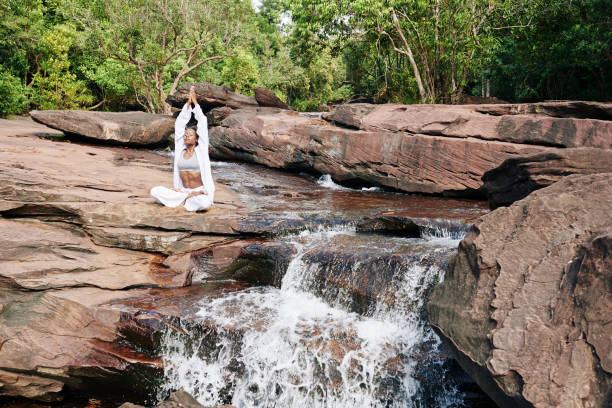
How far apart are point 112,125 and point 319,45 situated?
28.8 ft

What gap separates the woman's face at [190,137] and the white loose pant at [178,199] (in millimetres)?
783

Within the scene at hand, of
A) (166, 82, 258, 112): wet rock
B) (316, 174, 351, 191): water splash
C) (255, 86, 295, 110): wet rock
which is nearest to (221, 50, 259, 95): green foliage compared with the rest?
(166, 82, 258, 112): wet rock

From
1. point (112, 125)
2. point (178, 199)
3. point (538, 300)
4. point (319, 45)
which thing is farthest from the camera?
point (319, 45)

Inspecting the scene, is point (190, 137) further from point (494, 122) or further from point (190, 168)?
point (494, 122)

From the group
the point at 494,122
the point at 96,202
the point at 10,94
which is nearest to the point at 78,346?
the point at 96,202

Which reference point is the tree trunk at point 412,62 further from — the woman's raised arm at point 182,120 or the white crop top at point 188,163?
the white crop top at point 188,163

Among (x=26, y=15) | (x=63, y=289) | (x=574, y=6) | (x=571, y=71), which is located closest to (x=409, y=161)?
(x=63, y=289)

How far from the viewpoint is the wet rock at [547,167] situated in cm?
617

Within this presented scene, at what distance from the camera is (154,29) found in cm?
2077

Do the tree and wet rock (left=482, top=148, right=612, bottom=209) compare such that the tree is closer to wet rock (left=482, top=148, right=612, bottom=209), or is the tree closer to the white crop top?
the white crop top

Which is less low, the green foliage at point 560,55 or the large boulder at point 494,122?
the green foliage at point 560,55

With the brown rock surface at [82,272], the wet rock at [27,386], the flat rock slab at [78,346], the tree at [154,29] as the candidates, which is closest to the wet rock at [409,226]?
the brown rock surface at [82,272]

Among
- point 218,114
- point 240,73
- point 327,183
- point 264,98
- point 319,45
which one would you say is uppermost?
point 319,45

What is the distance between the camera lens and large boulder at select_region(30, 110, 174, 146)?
1387 centimetres
